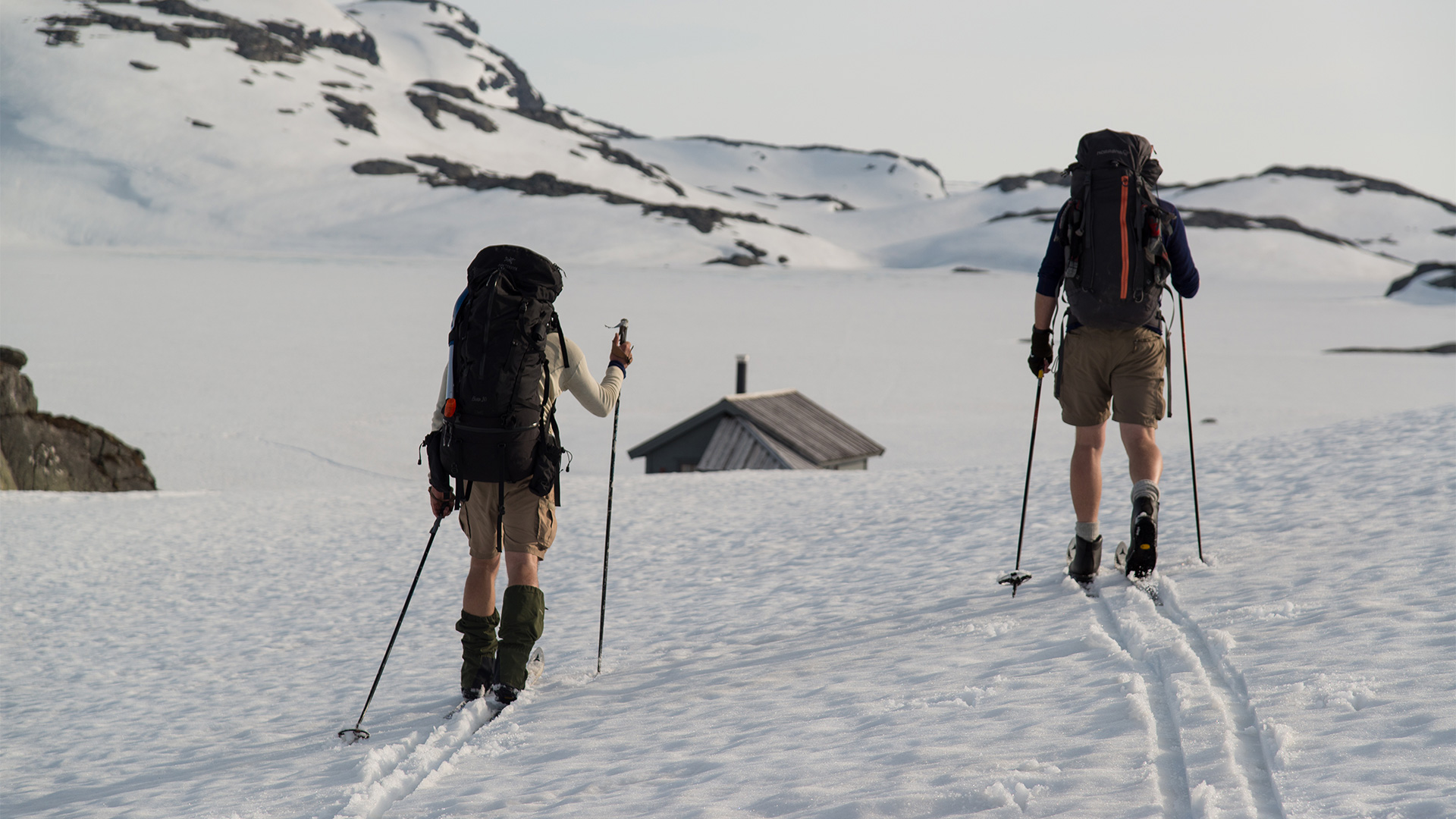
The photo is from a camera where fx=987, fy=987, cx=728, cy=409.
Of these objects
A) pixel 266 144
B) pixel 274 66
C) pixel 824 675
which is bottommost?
pixel 824 675

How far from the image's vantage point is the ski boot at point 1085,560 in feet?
17.8

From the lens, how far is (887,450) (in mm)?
22531

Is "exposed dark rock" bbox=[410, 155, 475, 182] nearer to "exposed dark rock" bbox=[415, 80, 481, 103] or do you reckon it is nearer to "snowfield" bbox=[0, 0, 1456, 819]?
"exposed dark rock" bbox=[415, 80, 481, 103]

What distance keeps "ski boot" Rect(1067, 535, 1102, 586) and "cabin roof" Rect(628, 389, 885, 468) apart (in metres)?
10.2

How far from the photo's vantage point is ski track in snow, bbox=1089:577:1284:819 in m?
3.05

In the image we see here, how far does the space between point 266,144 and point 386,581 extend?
11267 centimetres

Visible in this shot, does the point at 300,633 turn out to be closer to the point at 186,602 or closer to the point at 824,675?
the point at 186,602

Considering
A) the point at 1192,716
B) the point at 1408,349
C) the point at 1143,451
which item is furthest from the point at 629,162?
the point at 1192,716

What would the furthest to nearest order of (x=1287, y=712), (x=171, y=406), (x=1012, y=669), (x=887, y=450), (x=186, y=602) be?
(x=171, y=406), (x=887, y=450), (x=186, y=602), (x=1012, y=669), (x=1287, y=712)

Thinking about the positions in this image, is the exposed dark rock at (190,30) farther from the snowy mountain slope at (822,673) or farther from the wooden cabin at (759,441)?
the snowy mountain slope at (822,673)

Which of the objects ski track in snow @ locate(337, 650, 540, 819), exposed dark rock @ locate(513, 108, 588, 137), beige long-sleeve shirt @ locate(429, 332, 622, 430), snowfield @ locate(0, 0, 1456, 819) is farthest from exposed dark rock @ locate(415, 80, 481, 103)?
ski track in snow @ locate(337, 650, 540, 819)

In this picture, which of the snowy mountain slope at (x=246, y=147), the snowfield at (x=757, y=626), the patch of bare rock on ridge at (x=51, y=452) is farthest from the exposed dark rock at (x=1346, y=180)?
the patch of bare rock on ridge at (x=51, y=452)

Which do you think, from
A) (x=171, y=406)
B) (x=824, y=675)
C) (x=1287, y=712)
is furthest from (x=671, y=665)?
(x=171, y=406)

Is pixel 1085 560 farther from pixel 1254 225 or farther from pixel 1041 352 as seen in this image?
pixel 1254 225
